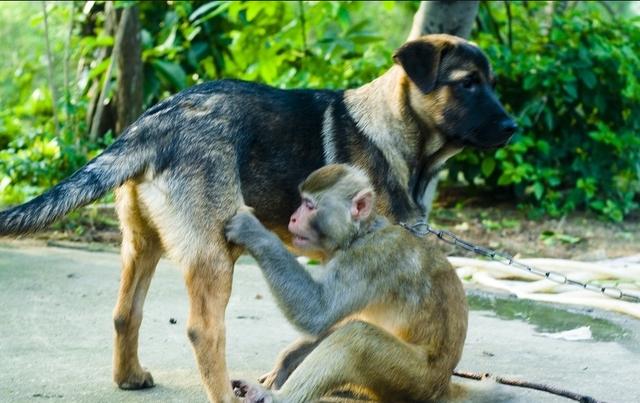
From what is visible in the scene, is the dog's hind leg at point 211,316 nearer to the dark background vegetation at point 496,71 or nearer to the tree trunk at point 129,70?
the dark background vegetation at point 496,71

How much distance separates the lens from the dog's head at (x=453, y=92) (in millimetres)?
5527

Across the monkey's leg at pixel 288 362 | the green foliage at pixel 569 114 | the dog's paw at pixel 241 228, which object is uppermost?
the dog's paw at pixel 241 228

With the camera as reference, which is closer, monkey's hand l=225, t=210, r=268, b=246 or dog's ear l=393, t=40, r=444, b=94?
monkey's hand l=225, t=210, r=268, b=246

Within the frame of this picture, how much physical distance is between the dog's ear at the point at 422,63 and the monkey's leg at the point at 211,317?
64.5 inches

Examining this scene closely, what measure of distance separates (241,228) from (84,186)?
30.2 inches

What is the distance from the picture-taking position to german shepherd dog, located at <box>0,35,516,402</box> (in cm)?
455

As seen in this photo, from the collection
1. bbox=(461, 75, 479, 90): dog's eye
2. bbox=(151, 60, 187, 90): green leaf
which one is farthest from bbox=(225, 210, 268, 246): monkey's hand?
bbox=(151, 60, 187, 90): green leaf

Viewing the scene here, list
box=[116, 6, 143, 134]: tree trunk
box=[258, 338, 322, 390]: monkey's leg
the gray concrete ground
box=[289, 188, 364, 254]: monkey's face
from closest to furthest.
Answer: box=[289, 188, 364, 254]: monkey's face → box=[258, 338, 322, 390]: monkey's leg → the gray concrete ground → box=[116, 6, 143, 134]: tree trunk

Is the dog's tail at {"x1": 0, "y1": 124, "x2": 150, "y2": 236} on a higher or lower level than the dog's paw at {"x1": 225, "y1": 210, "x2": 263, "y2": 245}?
higher

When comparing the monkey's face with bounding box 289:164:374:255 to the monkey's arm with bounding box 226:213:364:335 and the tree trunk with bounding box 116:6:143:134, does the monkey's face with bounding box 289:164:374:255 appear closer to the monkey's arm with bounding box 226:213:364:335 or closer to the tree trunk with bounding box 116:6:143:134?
the monkey's arm with bounding box 226:213:364:335

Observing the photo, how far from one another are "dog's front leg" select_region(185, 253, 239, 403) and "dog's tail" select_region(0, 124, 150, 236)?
1.87ft

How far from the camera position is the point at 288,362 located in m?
4.91

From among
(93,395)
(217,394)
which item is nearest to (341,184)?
(217,394)

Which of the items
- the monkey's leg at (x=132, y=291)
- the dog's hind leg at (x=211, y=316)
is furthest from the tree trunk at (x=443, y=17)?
the dog's hind leg at (x=211, y=316)
